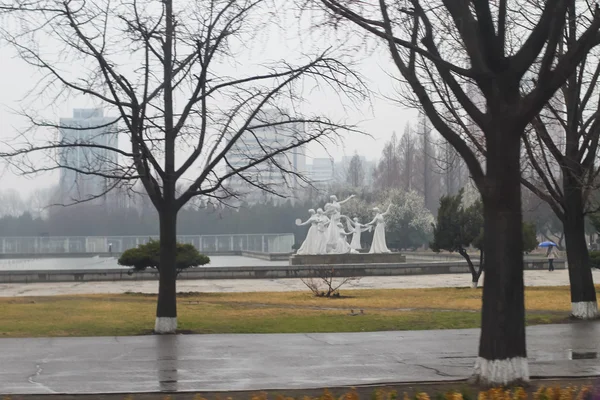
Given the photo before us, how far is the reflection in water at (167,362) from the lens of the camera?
9.29 meters

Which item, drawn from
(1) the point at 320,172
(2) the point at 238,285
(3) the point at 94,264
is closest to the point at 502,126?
(2) the point at 238,285

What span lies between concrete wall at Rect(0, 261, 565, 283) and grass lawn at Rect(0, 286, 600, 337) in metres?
9.71

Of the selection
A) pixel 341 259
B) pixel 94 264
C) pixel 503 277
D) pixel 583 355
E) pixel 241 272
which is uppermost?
pixel 503 277

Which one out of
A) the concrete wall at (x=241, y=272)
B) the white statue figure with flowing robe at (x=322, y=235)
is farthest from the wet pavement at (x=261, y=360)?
the white statue figure with flowing robe at (x=322, y=235)

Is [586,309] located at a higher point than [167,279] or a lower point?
lower

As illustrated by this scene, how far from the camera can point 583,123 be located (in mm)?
17156

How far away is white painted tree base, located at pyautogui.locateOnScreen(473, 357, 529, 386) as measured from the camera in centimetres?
862

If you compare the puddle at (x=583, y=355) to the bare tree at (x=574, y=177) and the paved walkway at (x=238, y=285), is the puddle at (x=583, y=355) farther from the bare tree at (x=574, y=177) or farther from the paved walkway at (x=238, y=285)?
the paved walkway at (x=238, y=285)

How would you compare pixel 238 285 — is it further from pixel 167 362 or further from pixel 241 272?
pixel 167 362

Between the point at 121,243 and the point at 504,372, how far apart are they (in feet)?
304

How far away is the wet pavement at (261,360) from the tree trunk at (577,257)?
1.77 meters

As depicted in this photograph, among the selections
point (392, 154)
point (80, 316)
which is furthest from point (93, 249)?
point (80, 316)

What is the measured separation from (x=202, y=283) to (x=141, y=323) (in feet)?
55.8

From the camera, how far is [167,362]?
11242mm
